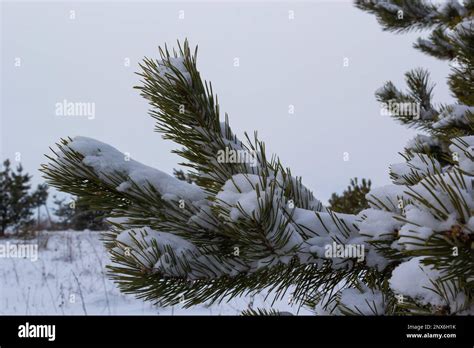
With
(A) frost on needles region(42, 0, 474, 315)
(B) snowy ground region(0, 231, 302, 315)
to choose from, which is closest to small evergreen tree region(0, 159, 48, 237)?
(B) snowy ground region(0, 231, 302, 315)

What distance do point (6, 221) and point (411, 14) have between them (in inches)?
753

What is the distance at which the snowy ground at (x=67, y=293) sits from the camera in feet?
17.5

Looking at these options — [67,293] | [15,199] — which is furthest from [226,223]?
[15,199]

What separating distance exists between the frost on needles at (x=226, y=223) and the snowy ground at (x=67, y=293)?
130 inches

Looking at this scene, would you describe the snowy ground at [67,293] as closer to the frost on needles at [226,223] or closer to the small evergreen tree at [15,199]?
the frost on needles at [226,223]

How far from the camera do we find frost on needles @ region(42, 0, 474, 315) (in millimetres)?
977

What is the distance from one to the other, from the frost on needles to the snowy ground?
331cm

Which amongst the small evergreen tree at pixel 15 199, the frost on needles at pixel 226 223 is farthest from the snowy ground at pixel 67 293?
the small evergreen tree at pixel 15 199

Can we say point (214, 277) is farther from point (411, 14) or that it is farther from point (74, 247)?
point (74, 247)

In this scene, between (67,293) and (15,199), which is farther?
(15,199)

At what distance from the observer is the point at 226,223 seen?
1.02 m

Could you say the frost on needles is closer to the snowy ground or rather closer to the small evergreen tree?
the snowy ground

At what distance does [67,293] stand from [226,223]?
5922mm

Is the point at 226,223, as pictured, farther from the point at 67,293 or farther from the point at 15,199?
the point at 15,199
